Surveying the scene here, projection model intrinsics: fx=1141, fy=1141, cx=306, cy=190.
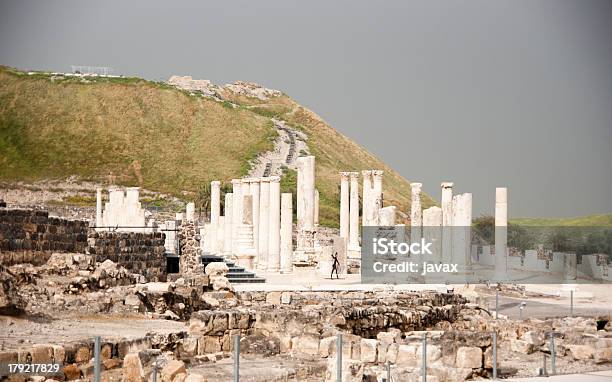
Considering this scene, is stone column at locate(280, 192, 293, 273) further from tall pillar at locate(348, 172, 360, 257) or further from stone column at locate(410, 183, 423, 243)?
stone column at locate(410, 183, 423, 243)

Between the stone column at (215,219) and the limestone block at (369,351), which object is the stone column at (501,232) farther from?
the limestone block at (369,351)

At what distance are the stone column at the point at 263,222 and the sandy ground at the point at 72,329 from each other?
21.2 meters

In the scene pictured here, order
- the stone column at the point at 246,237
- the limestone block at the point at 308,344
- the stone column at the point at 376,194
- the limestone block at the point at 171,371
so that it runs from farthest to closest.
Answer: the stone column at the point at 376,194
the stone column at the point at 246,237
the limestone block at the point at 308,344
the limestone block at the point at 171,371

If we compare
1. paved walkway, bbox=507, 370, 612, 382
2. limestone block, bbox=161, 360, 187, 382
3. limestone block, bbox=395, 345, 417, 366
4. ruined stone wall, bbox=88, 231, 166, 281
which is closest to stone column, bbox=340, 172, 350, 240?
ruined stone wall, bbox=88, 231, 166, 281

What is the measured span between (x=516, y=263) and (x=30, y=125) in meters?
63.3

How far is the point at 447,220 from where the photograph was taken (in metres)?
45.2

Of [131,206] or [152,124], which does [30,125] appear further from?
[131,206]

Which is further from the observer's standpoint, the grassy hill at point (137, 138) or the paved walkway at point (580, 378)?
the grassy hill at point (137, 138)

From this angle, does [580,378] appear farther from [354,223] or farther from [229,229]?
[354,223]

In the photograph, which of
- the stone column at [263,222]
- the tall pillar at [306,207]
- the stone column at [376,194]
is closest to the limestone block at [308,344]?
the stone column at [263,222]

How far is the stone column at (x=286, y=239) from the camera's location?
41781 millimetres

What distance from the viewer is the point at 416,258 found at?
43.2m

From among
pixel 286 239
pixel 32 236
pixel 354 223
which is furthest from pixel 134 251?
pixel 354 223

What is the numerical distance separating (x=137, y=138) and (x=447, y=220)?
212 feet
